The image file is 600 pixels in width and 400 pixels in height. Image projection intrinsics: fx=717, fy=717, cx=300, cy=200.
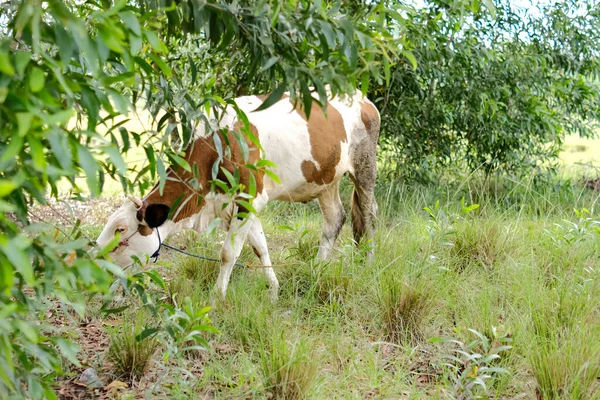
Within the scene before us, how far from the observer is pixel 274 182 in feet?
16.9

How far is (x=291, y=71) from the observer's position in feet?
7.67

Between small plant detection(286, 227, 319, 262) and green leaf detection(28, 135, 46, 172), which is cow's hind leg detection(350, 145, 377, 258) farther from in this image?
green leaf detection(28, 135, 46, 172)

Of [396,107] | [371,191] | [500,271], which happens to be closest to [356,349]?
[500,271]

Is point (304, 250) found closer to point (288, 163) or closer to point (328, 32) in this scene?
point (288, 163)

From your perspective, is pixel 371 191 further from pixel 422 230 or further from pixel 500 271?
pixel 500 271

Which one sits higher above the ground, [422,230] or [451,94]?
[451,94]

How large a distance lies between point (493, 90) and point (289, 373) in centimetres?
455

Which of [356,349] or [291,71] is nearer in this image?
[291,71]

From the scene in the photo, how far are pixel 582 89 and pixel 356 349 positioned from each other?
510cm

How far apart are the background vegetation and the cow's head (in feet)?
1.12

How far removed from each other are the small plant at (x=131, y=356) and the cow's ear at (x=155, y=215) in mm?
932

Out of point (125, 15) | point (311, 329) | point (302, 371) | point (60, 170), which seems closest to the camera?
point (60, 170)

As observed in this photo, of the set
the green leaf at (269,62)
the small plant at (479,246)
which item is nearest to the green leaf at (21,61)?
the green leaf at (269,62)

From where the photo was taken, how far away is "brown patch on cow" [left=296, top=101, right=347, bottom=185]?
17.7ft
